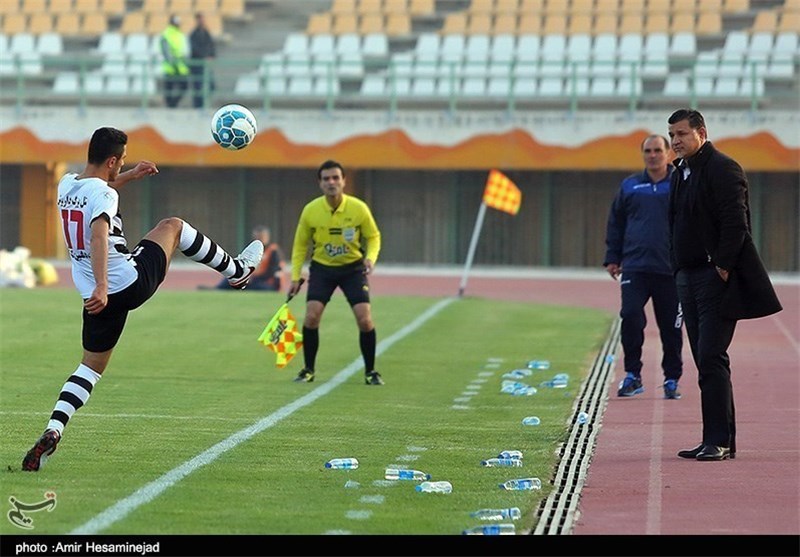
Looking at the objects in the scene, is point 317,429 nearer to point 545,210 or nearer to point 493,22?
point 545,210

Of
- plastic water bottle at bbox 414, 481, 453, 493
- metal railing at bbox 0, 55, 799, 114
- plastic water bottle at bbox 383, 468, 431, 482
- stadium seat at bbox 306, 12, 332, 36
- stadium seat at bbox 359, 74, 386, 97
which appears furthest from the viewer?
stadium seat at bbox 306, 12, 332, 36

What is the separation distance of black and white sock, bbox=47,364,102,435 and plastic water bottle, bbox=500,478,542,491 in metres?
2.47

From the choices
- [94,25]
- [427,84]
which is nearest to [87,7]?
[94,25]

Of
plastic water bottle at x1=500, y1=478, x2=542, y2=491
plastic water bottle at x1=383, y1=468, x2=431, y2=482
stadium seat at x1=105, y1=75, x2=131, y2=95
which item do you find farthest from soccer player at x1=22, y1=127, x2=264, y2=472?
stadium seat at x1=105, y1=75, x2=131, y2=95

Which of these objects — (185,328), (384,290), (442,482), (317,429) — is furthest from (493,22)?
(442,482)

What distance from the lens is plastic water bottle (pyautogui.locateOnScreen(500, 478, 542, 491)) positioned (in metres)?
8.30

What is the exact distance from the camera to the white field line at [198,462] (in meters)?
7.24

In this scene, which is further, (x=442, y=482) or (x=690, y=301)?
(x=690, y=301)

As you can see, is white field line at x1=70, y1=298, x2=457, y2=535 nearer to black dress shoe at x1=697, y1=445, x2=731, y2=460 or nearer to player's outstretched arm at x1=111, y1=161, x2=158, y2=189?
player's outstretched arm at x1=111, y1=161, x2=158, y2=189

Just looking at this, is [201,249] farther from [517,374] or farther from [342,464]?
[517,374]

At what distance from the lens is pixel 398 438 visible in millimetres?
10461

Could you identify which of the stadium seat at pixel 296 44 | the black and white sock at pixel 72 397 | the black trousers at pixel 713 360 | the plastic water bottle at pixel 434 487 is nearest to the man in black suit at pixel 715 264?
the black trousers at pixel 713 360

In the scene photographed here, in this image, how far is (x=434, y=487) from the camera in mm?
8180

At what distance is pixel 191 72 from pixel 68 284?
27.2 ft
